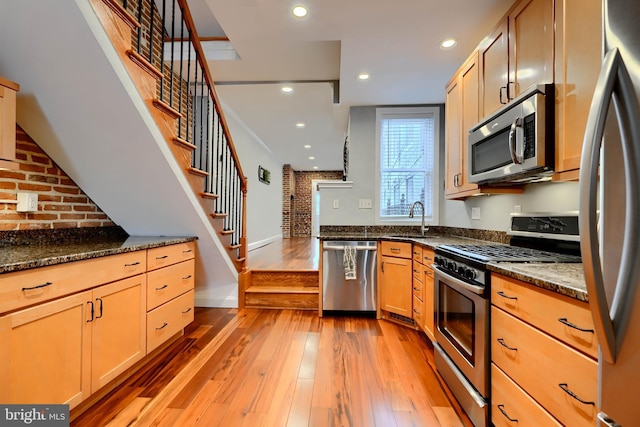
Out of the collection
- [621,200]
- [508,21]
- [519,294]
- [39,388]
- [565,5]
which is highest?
[508,21]

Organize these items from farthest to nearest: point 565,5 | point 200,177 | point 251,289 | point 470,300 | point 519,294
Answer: point 251,289, point 200,177, point 470,300, point 565,5, point 519,294

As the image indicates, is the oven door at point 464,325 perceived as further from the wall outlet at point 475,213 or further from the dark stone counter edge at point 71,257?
the dark stone counter edge at point 71,257

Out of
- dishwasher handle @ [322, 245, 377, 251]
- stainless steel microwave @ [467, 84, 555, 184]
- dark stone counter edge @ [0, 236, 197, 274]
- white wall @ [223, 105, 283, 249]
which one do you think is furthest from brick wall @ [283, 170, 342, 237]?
stainless steel microwave @ [467, 84, 555, 184]

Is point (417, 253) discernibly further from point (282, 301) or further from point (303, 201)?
point (303, 201)

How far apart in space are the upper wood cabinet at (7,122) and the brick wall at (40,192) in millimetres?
323

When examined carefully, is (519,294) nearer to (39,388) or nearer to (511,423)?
(511,423)

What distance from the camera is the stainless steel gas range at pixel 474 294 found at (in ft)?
4.67

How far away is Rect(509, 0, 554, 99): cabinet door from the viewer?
1422 millimetres

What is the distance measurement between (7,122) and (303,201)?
897 cm

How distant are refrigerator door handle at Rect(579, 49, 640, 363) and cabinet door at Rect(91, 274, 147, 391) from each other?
6.90ft

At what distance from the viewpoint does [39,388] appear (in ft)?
4.12

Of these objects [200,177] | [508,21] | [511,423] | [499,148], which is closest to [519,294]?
[511,423]

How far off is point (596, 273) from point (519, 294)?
1.89 feet

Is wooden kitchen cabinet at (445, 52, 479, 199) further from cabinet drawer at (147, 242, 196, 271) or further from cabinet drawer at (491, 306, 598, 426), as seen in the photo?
cabinet drawer at (147, 242, 196, 271)
